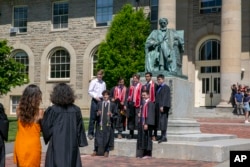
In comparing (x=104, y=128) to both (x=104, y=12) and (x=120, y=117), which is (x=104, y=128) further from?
(x=104, y=12)

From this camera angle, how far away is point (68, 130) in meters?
6.71

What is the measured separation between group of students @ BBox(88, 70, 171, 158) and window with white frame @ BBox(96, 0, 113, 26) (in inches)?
942

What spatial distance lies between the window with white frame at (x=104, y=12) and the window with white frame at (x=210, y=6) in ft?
24.6

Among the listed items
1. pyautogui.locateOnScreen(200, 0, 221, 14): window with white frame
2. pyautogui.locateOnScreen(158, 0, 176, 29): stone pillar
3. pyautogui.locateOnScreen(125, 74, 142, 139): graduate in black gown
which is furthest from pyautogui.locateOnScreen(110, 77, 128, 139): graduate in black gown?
pyautogui.locateOnScreen(200, 0, 221, 14): window with white frame

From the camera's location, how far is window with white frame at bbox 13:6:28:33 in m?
42.5

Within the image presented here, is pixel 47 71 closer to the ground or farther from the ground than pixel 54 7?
closer to the ground

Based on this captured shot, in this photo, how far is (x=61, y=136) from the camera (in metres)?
6.65

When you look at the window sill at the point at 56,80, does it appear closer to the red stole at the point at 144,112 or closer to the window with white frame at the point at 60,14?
the window with white frame at the point at 60,14

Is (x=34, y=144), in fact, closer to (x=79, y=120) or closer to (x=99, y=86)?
(x=79, y=120)

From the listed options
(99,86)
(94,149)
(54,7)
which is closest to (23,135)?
(94,149)

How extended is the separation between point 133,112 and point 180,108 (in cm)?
149

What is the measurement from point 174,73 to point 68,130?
839 cm

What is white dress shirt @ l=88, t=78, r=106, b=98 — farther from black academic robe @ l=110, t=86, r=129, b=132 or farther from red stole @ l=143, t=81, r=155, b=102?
red stole @ l=143, t=81, r=155, b=102

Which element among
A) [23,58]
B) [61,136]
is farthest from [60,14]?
[61,136]
